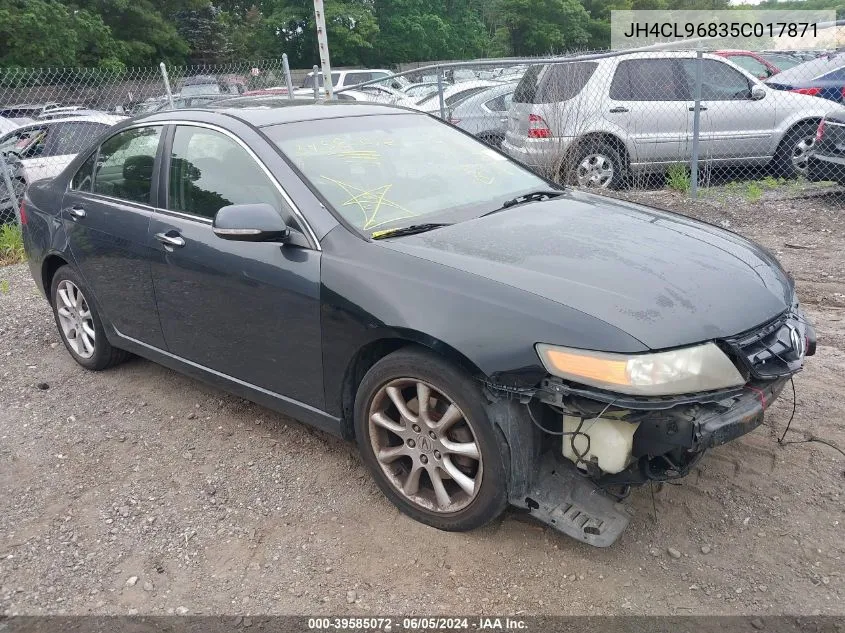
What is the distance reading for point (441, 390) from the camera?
104 inches

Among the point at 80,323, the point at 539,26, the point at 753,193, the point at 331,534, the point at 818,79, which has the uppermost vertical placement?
the point at 539,26

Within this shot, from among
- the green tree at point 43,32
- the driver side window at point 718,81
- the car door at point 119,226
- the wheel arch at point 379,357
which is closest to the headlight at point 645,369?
the wheel arch at point 379,357

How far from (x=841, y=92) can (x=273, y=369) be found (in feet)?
30.4

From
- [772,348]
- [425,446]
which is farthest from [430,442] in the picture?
[772,348]

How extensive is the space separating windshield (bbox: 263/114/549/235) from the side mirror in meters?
0.27

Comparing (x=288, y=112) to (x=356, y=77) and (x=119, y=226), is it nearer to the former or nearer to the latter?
(x=119, y=226)

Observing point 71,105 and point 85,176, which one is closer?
point 85,176

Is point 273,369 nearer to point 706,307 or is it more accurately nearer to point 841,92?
point 706,307

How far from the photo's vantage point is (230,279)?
331cm

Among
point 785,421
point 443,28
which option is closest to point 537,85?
point 785,421

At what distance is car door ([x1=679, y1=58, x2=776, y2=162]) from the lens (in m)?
8.28

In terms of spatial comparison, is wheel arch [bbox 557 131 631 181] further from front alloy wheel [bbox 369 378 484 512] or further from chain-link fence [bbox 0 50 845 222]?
front alloy wheel [bbox 369 378 484 512]

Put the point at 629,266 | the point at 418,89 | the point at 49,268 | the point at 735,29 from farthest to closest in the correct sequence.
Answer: the point at 418,89 < the point at 735,29 < the point at 49,268 < the point at 629,266

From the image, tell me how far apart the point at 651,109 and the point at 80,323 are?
6.58 meters
